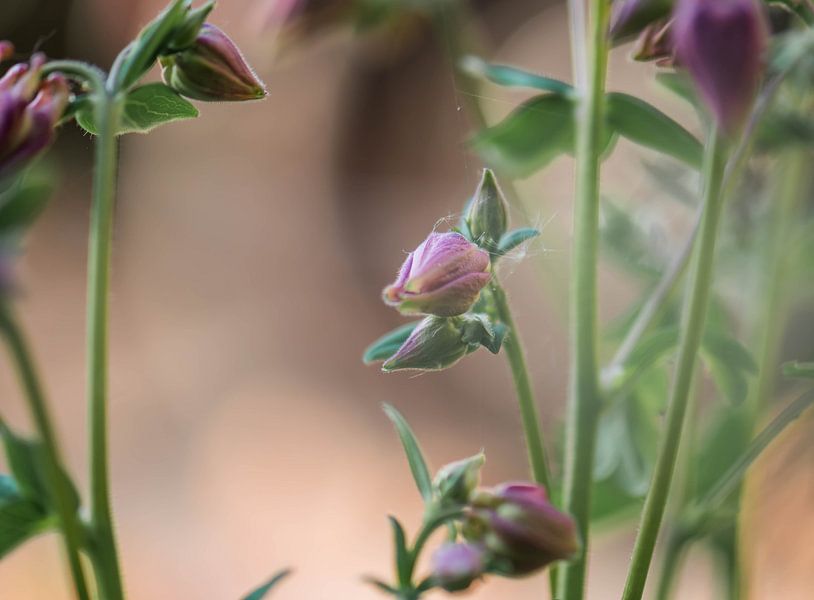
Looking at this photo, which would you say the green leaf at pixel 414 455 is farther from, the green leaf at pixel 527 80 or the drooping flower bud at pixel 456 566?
the green leaf at pixel 527 80

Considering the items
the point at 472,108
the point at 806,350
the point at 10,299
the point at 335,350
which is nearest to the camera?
the point at 10,299

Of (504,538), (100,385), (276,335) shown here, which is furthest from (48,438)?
(276,335)

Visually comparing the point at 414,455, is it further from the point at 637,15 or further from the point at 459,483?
the point at 637,15

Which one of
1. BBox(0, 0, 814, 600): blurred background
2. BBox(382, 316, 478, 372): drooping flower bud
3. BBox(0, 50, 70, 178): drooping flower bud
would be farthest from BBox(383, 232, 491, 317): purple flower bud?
BBox(0, 0, 814, 600): blurred background

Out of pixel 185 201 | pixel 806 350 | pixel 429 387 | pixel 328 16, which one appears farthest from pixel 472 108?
pixel 185 201

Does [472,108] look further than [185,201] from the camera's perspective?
No

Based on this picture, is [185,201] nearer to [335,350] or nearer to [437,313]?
[335,350]
